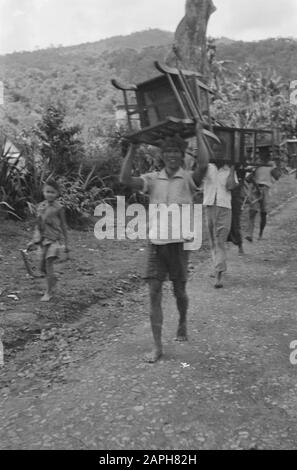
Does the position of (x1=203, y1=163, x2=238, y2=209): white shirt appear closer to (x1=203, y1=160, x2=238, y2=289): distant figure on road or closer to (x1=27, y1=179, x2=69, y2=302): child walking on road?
(x1=203, y1=160, x2=238, y2=289): distant figure on road

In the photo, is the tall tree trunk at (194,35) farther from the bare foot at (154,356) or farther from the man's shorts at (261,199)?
the bare foot at (154,356)

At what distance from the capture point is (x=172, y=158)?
451 centimetres

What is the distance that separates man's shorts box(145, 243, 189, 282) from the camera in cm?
457

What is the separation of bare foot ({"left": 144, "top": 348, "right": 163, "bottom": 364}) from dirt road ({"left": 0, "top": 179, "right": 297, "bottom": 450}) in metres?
0.06

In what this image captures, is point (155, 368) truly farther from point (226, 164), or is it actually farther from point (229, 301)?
point (226, 164)

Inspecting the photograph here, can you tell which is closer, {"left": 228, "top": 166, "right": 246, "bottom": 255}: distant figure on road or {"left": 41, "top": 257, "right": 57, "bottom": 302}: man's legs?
{"left": 41, "top": 257, "right": 57, "bottom": 302}: man's legs

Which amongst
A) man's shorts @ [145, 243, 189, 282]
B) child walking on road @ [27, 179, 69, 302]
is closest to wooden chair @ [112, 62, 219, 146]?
man's shorts @ [145, 243, 189, 282]

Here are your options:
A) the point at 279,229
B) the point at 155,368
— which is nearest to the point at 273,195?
the point at 279,229

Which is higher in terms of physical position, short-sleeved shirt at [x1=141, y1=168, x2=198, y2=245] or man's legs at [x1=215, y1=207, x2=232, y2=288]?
short-sleeved shirt at [x1=141, y1=168, x2=198, y2=245]

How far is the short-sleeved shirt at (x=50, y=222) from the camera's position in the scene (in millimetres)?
6238

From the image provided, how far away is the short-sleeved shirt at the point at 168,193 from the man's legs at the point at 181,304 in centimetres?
42

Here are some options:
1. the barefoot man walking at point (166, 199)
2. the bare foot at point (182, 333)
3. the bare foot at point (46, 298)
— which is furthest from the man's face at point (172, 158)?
the bare foot at point (46, 298)
